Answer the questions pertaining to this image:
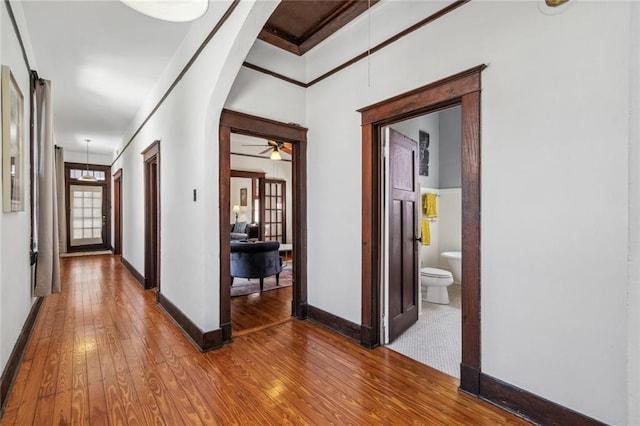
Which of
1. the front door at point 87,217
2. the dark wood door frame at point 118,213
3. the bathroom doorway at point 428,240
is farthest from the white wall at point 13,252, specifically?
the front door at point 87,217

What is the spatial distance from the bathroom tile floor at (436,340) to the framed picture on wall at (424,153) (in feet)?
6.76

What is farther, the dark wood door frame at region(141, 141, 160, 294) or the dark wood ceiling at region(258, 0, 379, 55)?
the dark wood door frame at region(141, 141, 160, 294)

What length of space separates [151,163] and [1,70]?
2.74 metres

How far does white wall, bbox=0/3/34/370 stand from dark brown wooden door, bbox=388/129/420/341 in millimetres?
2743

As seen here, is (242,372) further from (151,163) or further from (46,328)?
(151,163)

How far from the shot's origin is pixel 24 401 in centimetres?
188

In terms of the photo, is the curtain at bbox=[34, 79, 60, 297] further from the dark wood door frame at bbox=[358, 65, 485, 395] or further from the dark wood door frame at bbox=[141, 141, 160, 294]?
the dark wood door frame at bbox=[358, 65, 485, 395]

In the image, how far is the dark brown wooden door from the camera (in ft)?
9.14

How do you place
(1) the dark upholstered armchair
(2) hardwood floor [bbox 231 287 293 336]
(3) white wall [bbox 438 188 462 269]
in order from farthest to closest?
1. (3) white wall [bbox 438 188 462 269]
2. (1) the dark upholstered armchair
3. (2) hardwood floor [bbox 231 287 293 336]

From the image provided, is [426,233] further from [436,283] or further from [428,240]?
[436,283]

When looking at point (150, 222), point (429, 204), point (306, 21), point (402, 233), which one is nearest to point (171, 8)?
point (306, 21)

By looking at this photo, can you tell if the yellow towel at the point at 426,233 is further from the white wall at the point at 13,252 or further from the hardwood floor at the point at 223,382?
the white wall at the point at 13,252

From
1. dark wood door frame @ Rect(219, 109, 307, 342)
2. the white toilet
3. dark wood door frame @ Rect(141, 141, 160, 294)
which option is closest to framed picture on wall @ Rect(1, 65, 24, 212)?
dark wood door frame @ Rect(219, 109, 307, 342)

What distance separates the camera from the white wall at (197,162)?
2.29 m
